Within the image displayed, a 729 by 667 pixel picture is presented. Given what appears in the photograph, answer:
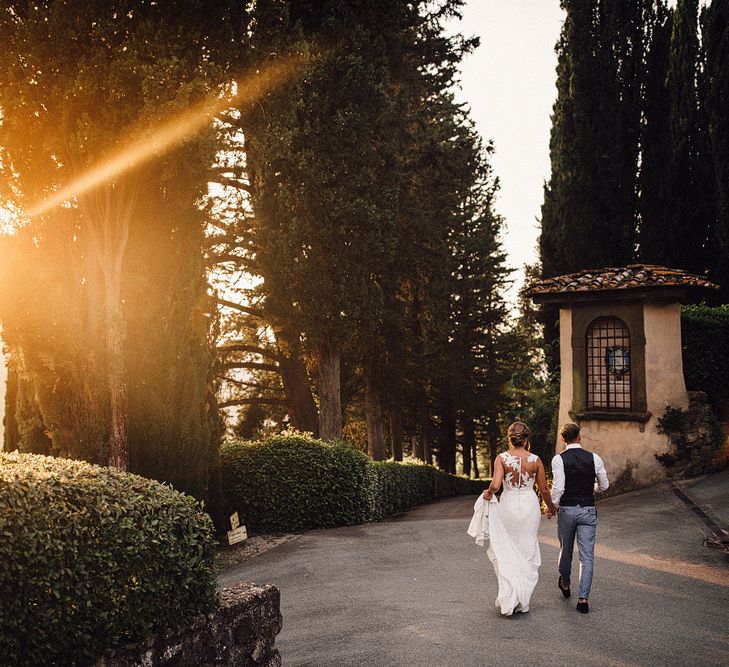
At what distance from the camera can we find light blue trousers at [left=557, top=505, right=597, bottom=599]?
6.61 m

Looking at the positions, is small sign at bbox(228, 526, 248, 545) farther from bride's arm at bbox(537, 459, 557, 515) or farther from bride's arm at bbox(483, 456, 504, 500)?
bride's arm at bbox(537, 459, 557, 515)

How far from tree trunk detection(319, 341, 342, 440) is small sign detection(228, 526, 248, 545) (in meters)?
7.57

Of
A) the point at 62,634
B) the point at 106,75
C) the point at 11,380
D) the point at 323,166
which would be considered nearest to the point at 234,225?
→ the point at 323,166

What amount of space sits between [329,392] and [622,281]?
8.38 metres

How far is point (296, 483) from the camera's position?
13445 mm

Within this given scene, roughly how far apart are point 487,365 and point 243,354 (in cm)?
1286

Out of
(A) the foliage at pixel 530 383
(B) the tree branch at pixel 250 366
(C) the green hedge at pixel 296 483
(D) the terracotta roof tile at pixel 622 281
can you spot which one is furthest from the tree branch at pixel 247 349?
(D) the terracotta roof tile at pixel 622 281

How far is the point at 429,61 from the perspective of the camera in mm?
21922

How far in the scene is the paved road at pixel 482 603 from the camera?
5500 mm

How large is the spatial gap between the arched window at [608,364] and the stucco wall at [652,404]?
20.2 inches

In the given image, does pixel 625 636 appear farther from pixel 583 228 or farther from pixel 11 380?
pixel 583 228

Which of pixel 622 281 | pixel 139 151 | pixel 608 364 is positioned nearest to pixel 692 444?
pixel 608 364

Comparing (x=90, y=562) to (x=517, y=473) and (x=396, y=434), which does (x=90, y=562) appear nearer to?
(x=517, y=473)

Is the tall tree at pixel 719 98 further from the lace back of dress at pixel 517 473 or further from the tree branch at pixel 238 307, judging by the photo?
the lace back of dress at pixel 517 473
